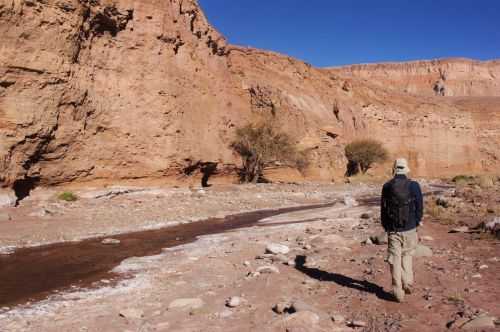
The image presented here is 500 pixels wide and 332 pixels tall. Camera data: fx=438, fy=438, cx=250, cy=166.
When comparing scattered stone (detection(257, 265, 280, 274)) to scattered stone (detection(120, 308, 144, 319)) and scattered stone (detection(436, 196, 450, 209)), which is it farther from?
scattered stone (detection(436, 196, 450, 209))

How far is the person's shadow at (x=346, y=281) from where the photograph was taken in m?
→ 5.05

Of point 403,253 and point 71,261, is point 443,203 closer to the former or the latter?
point 403,253

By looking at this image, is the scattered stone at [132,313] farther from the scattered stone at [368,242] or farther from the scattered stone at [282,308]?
the scattered stone at [368,242]

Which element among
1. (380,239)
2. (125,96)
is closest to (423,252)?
(380,239)

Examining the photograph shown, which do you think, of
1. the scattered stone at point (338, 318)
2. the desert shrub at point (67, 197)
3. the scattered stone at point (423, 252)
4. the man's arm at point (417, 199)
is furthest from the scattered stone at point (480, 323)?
the desert shrub at point (67, 197)

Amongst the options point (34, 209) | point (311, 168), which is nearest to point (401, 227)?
point (34, 209)

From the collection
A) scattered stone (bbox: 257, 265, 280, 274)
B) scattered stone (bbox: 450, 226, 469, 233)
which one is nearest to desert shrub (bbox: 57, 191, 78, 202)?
scattered stone (bbox: 257, 265, 280, 274)

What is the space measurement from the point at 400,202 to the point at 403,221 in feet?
0.71

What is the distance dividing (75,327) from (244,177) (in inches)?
1011

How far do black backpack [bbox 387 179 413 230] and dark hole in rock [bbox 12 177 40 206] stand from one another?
14.2 meters

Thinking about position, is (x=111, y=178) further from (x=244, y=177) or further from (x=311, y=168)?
(x=311, y=168)

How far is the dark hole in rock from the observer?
1574cm

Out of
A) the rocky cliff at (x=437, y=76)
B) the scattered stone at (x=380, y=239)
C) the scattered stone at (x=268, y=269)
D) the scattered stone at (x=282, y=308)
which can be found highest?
the rocky cliff at (x=437, y=76)

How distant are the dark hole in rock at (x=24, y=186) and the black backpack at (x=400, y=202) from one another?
46.7 ft
